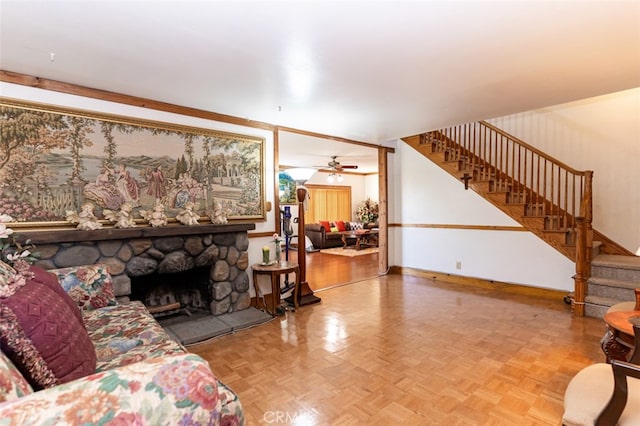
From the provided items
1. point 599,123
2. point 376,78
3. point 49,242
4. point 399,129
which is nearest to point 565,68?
point 376,78

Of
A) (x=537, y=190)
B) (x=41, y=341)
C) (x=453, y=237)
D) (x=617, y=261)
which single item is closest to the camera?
(x=41, y=341)

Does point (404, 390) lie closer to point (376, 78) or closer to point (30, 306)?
point (30, 306)

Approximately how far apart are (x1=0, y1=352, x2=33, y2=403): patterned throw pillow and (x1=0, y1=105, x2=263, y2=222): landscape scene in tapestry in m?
2.15

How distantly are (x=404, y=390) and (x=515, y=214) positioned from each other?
3300mm

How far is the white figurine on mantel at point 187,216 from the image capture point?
125 inches

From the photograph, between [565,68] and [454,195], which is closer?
[565,68]

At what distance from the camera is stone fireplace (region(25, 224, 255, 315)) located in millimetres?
2469

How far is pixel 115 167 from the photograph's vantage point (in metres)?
2.88

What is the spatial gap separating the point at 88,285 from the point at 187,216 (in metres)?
1.08

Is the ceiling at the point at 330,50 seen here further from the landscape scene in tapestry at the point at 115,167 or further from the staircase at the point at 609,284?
the staircase at the point at 609,284

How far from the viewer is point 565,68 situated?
8.15ft

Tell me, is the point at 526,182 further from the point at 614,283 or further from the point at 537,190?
the point at 614,283

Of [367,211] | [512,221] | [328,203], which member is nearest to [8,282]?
[512,221]

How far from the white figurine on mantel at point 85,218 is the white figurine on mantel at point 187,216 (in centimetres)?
Result: 68
